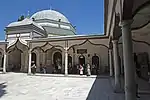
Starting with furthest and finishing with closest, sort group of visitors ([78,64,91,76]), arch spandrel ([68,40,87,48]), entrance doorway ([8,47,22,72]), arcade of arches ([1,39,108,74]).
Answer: entrance doorway ([8,47,22,72])
arcade of arches ([1,39,108,74])
arch spandrel ([68,40,87,48])
group of visitors ([78,64,91,76])

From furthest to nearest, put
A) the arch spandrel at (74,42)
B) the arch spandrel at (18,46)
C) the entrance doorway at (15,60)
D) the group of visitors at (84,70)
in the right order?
the entrance doorway at (15,60)
the arch spandrel at (18,46)
the arch spandrel at (74,42)
the group of visitors at (84,70)

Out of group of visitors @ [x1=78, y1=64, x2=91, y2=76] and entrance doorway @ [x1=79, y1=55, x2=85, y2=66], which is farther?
entrance doorway @ [x1=79, y1=55, x2=85, y2=66]

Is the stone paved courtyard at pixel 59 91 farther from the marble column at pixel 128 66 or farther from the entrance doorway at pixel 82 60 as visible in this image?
the entrance doorway at pixel 82 60

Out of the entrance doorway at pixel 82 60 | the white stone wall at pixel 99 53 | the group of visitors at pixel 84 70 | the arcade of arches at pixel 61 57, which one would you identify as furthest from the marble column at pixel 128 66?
the entrance doorway at pixel 82 60

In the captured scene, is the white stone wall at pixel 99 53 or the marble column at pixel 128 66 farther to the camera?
the white stone wall at pixel 99 53

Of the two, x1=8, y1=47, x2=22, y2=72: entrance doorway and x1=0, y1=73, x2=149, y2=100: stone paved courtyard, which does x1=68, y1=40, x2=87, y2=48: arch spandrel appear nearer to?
x1=0, y1=73, x2=149, y2=100: stone paved courtyard

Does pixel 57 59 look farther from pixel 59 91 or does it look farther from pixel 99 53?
pixel 59 91

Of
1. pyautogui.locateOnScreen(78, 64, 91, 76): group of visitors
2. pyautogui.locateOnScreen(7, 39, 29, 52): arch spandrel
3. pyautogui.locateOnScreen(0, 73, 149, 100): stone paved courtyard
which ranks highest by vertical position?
pyautogui.locateOnScreen(7, 39, 29, 52): arch spandrel

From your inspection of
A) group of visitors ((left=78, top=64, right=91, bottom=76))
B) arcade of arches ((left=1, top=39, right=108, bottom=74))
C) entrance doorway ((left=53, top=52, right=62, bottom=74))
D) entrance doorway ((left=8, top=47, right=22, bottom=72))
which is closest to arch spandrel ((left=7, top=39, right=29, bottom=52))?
arcade of arches ((left=1, top=39, right=108, bottom=74))

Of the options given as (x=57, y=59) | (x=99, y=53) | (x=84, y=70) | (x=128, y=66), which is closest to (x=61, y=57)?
(x=57, y=59)

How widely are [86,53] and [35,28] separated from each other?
682 centimetres

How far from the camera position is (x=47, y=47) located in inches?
717

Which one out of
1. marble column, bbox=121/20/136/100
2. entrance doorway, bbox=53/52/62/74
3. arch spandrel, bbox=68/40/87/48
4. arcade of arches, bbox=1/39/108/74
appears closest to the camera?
marble column, bbox=121/20/136/100

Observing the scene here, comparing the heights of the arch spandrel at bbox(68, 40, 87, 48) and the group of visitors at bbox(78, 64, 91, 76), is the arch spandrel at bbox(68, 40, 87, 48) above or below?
above
